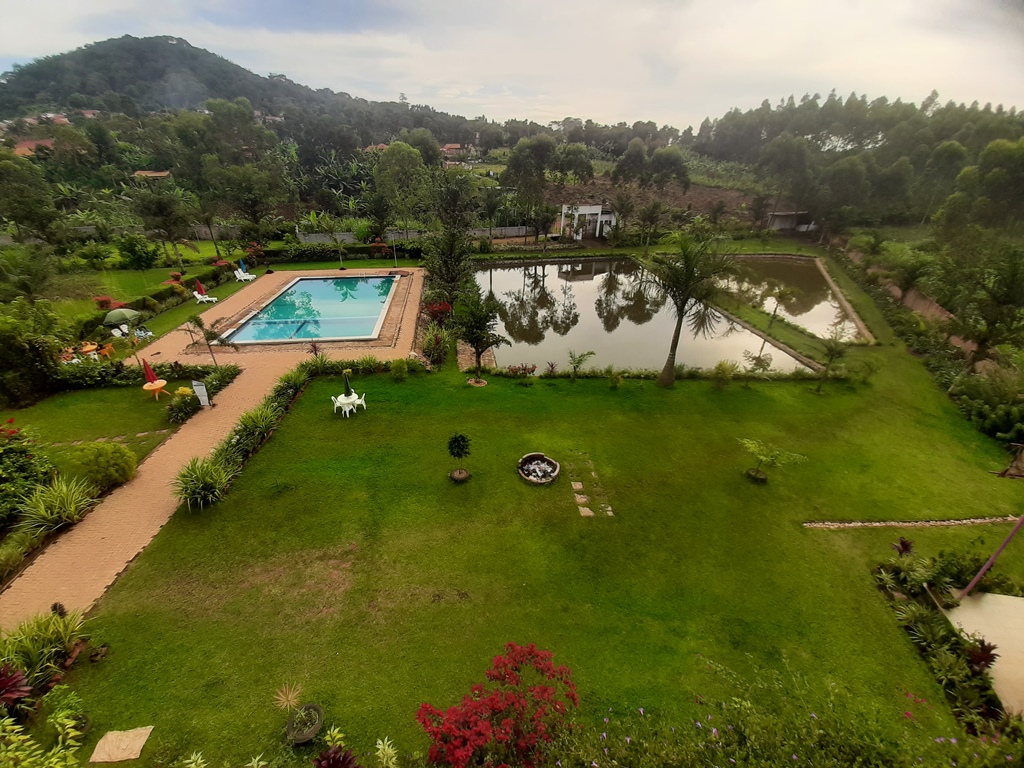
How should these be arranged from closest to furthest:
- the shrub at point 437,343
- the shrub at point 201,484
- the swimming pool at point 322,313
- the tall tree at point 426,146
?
the shrub at point 201,484 < the shrub at point 437,343 < the swimming pool at point 322,313 < the tall tree at point 426,146

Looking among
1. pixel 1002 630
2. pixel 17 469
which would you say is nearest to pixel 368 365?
pixel 17 469

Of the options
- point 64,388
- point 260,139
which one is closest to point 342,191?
point 260,139

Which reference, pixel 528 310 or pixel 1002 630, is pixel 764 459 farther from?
pixel 528 310

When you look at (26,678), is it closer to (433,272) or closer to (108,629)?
(108,629)

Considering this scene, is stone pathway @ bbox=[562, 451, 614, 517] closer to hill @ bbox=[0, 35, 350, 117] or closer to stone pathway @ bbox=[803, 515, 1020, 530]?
stone pathway @ bbox=[803, 515, 1020, 530]

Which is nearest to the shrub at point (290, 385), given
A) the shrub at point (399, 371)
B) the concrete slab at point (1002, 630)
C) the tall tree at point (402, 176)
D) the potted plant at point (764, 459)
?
the shrub at point (399, 371)

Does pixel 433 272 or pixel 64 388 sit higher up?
pixel 433 272

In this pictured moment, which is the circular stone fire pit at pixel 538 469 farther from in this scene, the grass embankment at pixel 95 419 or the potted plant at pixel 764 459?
the grass embankment at pixel 95 419
